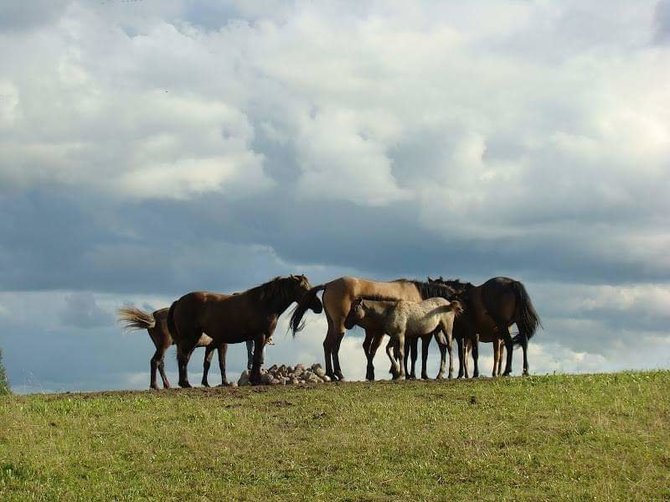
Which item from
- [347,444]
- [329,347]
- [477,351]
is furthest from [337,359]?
[347,444]

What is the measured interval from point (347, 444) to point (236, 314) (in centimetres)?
888

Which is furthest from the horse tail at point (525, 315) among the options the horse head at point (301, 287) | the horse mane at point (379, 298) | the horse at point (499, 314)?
the horse head at point (301, 287)

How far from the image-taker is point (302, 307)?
26.9m

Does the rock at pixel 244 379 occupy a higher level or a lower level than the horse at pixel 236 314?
lower

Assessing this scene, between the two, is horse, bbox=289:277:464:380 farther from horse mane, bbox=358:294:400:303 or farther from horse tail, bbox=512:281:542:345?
horse tail, bbox=512:281:542:345

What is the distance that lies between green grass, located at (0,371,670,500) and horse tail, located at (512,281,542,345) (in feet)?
13.8

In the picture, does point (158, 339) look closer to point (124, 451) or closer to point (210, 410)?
point (210, 410)

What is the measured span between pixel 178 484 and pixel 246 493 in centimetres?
118

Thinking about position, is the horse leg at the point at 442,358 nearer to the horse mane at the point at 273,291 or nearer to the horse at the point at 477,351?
the horse at the point at 477,351

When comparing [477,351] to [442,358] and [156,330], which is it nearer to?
[442,358]

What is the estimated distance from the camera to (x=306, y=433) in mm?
18891

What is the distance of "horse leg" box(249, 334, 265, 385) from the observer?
25.8 meters

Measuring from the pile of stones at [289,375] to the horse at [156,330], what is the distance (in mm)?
1671

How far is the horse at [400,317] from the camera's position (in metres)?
25.8
